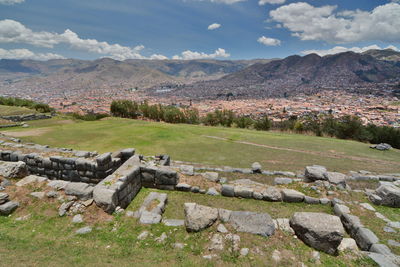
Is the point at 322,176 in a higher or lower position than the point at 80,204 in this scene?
higher

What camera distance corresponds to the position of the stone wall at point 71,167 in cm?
1073

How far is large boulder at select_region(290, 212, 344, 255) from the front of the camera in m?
5.49

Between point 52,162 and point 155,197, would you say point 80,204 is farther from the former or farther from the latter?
point 52,162

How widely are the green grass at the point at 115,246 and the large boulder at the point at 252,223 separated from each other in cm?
20

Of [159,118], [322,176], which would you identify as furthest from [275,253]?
[159,118]

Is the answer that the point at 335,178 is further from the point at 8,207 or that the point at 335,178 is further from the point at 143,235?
the point at 8,207

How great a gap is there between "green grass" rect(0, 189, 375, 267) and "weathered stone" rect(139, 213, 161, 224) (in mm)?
206

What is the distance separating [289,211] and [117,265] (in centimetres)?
727

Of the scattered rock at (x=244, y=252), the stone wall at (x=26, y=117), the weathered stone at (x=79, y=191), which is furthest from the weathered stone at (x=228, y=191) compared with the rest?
the stone wall at (x=26, y=117)

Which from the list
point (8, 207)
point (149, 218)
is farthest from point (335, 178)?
point (8, 207)

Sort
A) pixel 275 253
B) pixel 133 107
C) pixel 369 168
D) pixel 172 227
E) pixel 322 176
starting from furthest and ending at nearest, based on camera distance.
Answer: pixel 133 107, pixel 369 168, pixel 322 176, pixel 172 227, pixel 275 253

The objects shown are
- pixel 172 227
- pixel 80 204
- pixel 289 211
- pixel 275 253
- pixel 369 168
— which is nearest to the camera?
pixel 275 253

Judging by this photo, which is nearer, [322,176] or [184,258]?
[184,258]

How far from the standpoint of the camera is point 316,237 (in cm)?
568
